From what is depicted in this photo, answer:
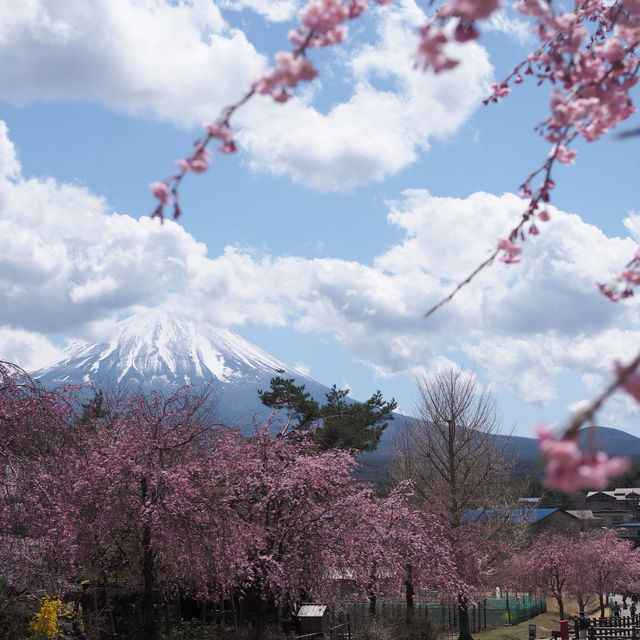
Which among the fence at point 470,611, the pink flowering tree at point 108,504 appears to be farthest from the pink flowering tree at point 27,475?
the fence at point 470,611

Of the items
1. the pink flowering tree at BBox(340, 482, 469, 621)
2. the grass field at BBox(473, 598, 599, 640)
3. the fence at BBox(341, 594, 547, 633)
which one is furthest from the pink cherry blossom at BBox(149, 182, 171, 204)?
the grass field at BBox(473, 598, 599, 640)

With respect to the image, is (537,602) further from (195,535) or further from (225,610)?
(195,535)

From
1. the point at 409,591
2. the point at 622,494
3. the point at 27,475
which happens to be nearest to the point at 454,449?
the point at 409,591

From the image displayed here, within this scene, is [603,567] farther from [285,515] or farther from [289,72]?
[289,72]

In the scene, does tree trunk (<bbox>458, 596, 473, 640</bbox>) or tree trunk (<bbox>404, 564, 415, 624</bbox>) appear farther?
tree trunk (<bbox>458, 596, 473, 640</bbox>)

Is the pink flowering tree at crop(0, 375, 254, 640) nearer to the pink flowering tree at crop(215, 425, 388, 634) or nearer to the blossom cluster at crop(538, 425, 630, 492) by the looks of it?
the pink flowering tree at crop(215, 425, 388, 634)

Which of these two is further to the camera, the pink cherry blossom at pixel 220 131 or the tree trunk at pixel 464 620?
the tree trunk at pixel 464 620

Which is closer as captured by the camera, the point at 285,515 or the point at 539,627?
the point at 285,515

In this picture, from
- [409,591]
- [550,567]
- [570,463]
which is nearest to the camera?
[570,463]

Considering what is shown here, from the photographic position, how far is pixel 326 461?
1611 cm

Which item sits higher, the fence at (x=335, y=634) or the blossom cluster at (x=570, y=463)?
the blossom cluster at (x=570, y=463)

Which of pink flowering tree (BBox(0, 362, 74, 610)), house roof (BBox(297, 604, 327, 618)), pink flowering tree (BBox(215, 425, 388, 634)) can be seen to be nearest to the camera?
pink flowering tree (BBox(0, 362, 74, 610))

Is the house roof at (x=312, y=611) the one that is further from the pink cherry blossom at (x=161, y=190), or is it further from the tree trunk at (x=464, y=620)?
the pink cherry blossom at (x=161, y=190)

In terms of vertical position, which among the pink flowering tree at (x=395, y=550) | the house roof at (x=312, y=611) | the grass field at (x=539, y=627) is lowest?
the grass field at (x=539, y=627)
